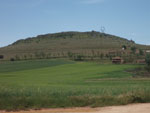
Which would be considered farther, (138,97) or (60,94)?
(60,94)

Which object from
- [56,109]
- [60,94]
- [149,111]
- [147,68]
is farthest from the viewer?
[147,68]

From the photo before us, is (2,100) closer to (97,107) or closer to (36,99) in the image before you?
(36,99)

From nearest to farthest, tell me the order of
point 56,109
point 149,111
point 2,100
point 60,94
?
point 149,111 → point 56,109 → point 2,100 → point 60,94

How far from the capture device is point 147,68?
51438 millimetres

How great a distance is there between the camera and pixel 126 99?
15031 millimetres

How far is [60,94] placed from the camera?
16750 millimetres

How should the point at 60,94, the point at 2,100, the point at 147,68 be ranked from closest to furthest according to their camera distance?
the point at 2,100, the point at 60,94, the point at 147,68

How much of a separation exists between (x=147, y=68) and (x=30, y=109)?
4118cm

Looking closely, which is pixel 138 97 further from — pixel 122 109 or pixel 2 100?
pixel 2 100

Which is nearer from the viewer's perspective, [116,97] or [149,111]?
[149,111]

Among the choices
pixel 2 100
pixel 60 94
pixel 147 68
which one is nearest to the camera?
pixel 2 100

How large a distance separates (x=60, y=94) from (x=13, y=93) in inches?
120

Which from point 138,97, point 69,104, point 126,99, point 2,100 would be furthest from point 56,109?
point 138,97

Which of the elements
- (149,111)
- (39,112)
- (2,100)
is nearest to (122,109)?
(149,111)
